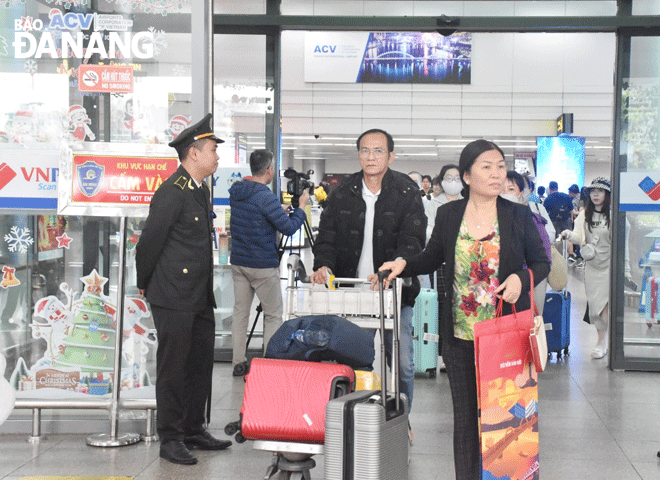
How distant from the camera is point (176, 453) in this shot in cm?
438

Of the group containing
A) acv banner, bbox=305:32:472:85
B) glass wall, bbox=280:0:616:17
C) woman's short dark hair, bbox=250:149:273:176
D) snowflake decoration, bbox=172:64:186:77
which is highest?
acv banner, bbox=305:32:472:85

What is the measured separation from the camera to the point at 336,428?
3.04 m

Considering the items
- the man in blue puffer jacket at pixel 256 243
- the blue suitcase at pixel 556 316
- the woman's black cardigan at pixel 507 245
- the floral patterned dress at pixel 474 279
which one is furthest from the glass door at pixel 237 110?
the floral patterned dress at pixel 474 279

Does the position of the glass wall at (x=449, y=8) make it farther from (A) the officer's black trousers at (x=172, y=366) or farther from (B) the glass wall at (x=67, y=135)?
(A) the officer's black trousers at (x=172, y=366)

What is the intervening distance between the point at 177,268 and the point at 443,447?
1796mm

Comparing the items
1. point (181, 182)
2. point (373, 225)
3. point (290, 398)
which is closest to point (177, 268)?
point (181, 182)

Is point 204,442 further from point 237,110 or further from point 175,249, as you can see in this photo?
point 237,110

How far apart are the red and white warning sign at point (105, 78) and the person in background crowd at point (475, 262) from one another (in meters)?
2.27

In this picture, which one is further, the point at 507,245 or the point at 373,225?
the point at 373,225

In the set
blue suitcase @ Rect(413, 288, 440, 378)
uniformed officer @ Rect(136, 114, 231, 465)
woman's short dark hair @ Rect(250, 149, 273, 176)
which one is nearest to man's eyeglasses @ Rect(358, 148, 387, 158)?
uniformed officer @ Rect(136, 114, 231, 465)

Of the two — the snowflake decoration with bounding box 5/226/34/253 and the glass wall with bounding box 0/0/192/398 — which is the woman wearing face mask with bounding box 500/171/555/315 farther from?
the snowflake decoration with bounding box 5/226/34/253

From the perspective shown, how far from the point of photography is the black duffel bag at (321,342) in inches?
137

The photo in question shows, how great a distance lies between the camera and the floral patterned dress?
11.2 ft

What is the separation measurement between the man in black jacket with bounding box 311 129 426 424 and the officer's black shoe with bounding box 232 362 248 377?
246 centimetres
